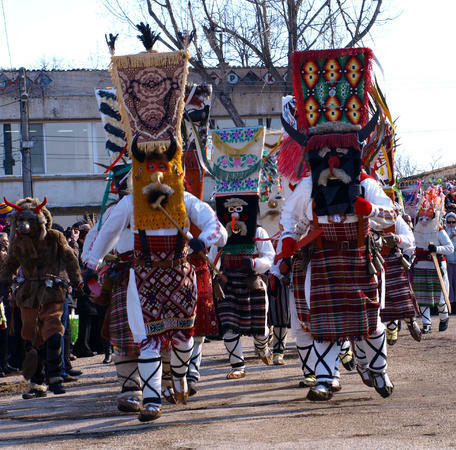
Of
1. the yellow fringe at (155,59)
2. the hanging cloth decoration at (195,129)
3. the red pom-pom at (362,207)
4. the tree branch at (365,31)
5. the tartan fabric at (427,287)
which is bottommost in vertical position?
the tartan fabric at (427,287)

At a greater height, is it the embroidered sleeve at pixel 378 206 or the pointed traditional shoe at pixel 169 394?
the embroidered sleeve at pixel 378 206

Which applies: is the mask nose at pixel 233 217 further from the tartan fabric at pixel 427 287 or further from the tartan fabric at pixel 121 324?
the tartan fabric at pixel 427 287

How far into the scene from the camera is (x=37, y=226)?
8.83 m

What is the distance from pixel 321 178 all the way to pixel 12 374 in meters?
5.73

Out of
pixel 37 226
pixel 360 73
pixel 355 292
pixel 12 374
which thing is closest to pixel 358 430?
pixel 355 292

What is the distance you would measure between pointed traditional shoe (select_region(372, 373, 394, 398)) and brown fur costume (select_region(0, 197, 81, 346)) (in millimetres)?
3173

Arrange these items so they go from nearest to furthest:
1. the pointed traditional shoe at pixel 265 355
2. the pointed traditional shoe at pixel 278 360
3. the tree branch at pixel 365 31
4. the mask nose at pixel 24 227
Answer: the mask nose at pixel 24 227, the pointed traditional shoe at pixel 265 355, the pointed traditional shoe at pixel 278 360, the tree branch at pixel 365 31

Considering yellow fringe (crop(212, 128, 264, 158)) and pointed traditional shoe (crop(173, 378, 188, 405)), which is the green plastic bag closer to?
yellow fringe (crop(212, 128, 264, 158))

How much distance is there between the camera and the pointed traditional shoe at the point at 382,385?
7102mm

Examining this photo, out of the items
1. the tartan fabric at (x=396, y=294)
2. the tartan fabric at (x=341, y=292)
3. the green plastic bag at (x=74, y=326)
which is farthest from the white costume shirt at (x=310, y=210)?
the green plastic bag at (x=74, y=326)

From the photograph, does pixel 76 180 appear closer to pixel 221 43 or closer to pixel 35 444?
pixel 221 43

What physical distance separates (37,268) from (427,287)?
273 inches

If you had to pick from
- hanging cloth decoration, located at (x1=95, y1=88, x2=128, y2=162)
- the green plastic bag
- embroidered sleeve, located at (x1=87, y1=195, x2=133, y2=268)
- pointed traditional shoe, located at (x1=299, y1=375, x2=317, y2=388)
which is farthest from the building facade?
embroidered sleeve, located at (x1=87, y1=195, x2=133, y2=268)

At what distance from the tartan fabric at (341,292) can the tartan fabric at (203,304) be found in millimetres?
1267
